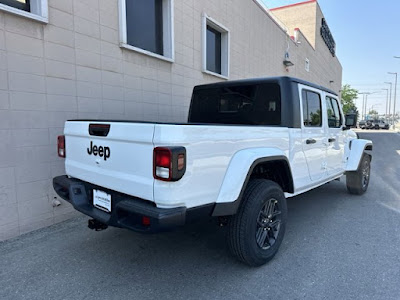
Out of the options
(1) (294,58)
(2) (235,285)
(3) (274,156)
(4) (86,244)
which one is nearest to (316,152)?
(3) (274,156)

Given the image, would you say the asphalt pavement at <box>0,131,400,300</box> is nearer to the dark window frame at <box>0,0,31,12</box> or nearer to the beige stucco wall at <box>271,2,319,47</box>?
the dark window frame at <box>0,0,31,12</box>

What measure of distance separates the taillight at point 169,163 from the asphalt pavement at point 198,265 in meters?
1.18

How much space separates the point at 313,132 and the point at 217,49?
233 inches

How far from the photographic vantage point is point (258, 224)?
3.06m

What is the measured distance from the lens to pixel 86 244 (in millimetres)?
3633

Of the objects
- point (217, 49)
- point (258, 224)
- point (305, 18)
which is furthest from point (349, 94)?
point (258, 224)

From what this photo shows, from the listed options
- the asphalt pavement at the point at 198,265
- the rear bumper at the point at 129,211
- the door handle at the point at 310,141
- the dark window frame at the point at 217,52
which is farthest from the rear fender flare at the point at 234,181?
the dark window frame at the point at 217,52

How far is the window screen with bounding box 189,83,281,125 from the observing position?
371 centimetres

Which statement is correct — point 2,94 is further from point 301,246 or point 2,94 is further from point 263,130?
point 301,246

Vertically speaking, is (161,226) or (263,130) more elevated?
(263,130)

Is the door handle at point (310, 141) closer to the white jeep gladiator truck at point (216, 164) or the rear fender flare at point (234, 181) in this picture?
the white jeep gladiator truck at point (216, 164)

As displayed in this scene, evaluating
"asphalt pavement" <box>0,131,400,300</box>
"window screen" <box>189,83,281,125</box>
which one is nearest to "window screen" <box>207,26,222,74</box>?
"window screen" <box>189,83,281,125</box>

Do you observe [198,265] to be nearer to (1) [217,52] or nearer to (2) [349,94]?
(1) [217,52]

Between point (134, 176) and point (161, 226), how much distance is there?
504mm
